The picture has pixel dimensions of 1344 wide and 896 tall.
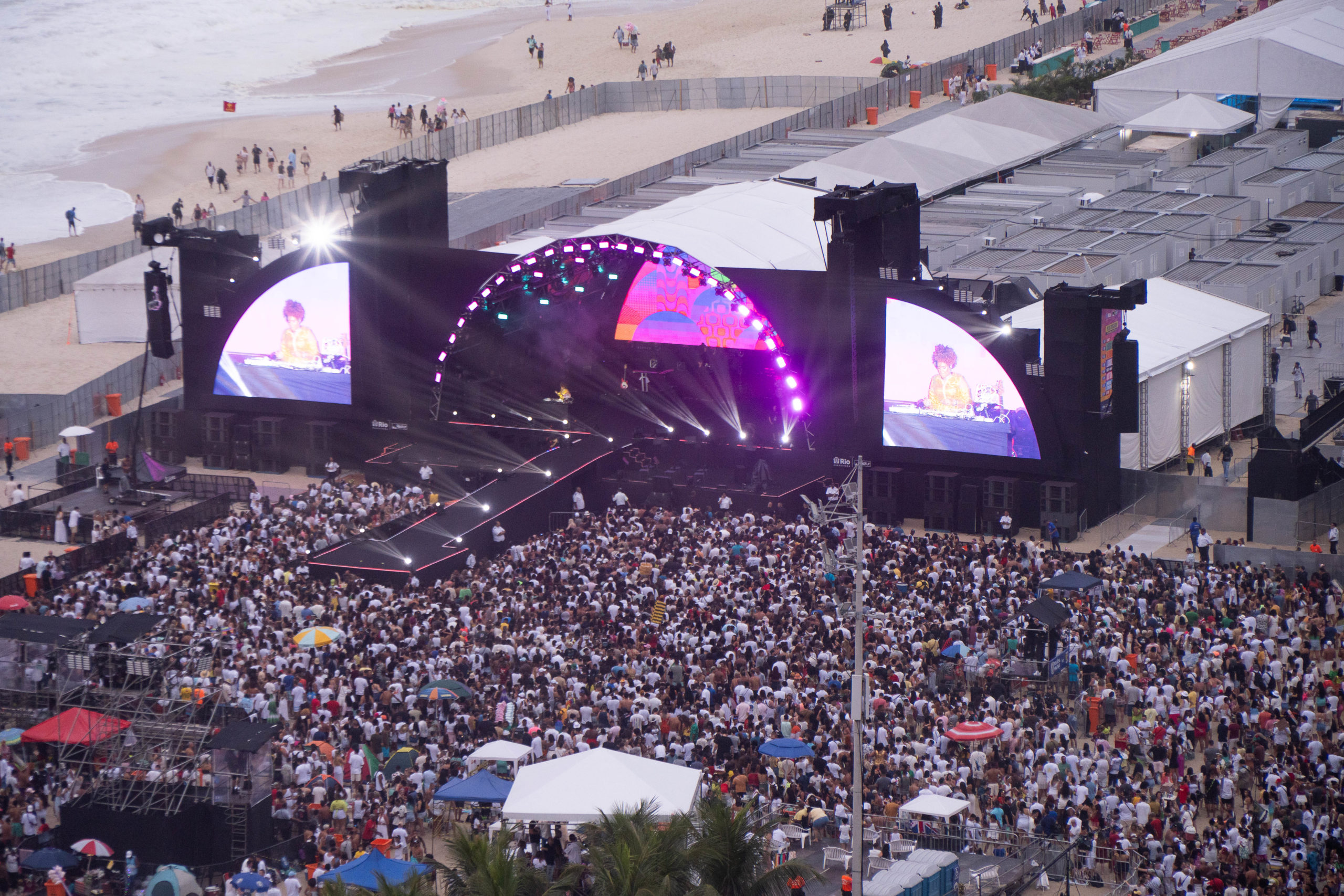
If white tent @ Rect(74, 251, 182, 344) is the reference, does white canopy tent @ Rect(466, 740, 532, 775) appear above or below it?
below

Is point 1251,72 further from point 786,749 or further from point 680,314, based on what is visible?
point 786,749

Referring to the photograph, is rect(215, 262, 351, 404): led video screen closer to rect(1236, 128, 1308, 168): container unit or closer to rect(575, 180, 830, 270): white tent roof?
rect(575, 180, 830, 270): white tent roof

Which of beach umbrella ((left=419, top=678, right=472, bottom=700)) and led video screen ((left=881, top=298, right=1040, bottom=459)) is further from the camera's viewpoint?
led video screen ((left=881, top=298, right=1040, bottom=459))

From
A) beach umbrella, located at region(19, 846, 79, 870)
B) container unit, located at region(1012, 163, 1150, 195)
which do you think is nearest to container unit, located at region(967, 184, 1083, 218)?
container unit, located at region(1012, 163, 1150, 195)

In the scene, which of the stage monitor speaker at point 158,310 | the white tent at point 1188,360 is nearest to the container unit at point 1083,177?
the white tent at point 1188,360

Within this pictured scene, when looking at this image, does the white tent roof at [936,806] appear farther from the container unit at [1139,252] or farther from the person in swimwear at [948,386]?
the container unit at [1139,252]

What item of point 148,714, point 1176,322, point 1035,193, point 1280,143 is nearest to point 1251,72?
point 1280,143

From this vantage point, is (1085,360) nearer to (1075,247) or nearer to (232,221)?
(1075,247)

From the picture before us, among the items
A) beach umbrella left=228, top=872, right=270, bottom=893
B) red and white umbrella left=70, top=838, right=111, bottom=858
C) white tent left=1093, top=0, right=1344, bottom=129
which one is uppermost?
white tent left=1093, top=0, right=1344, bottom=129
